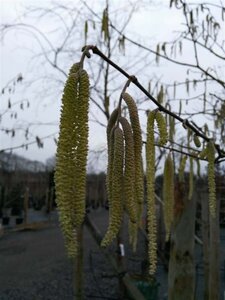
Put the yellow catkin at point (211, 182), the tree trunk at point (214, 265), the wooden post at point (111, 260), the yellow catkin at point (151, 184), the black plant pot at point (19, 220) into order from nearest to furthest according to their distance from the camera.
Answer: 1. the yellow catkin at point (151, 184)
2. the yellow catkin at point (211, 182)
3. the tree trunk at point (214, 265)
4. the wooden post at point (111, 260)
5. the black plant pot at point (19, 220)

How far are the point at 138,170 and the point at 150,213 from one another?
2.4 inches

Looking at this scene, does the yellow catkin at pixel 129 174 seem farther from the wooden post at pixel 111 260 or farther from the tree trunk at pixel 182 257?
the wooden post at pixel 111 260

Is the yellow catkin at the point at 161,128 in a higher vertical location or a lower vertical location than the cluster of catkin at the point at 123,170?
higher

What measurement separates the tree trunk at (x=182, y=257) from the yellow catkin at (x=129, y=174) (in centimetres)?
96

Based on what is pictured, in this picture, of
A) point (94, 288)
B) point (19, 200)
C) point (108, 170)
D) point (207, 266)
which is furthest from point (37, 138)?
point (19, 200)

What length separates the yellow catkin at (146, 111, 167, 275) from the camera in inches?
19.7

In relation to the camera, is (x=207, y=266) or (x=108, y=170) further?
(x=207, y=266)

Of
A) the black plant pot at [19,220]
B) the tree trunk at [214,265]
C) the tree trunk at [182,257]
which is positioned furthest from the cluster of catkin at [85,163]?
the black plant pot at [19,220]

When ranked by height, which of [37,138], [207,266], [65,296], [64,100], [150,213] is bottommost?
[65,296]

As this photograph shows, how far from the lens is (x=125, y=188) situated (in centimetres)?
46

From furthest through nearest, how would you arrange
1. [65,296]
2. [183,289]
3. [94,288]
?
[94,288]
[65,296]
[183,289]

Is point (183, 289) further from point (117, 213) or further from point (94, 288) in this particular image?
point (94, 288)

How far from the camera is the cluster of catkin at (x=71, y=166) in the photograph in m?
0.40

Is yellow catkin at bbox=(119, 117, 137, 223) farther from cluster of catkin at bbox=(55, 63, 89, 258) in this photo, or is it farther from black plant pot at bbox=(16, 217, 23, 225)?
black plant pot at bbox=(16, 217, 23, 225)
